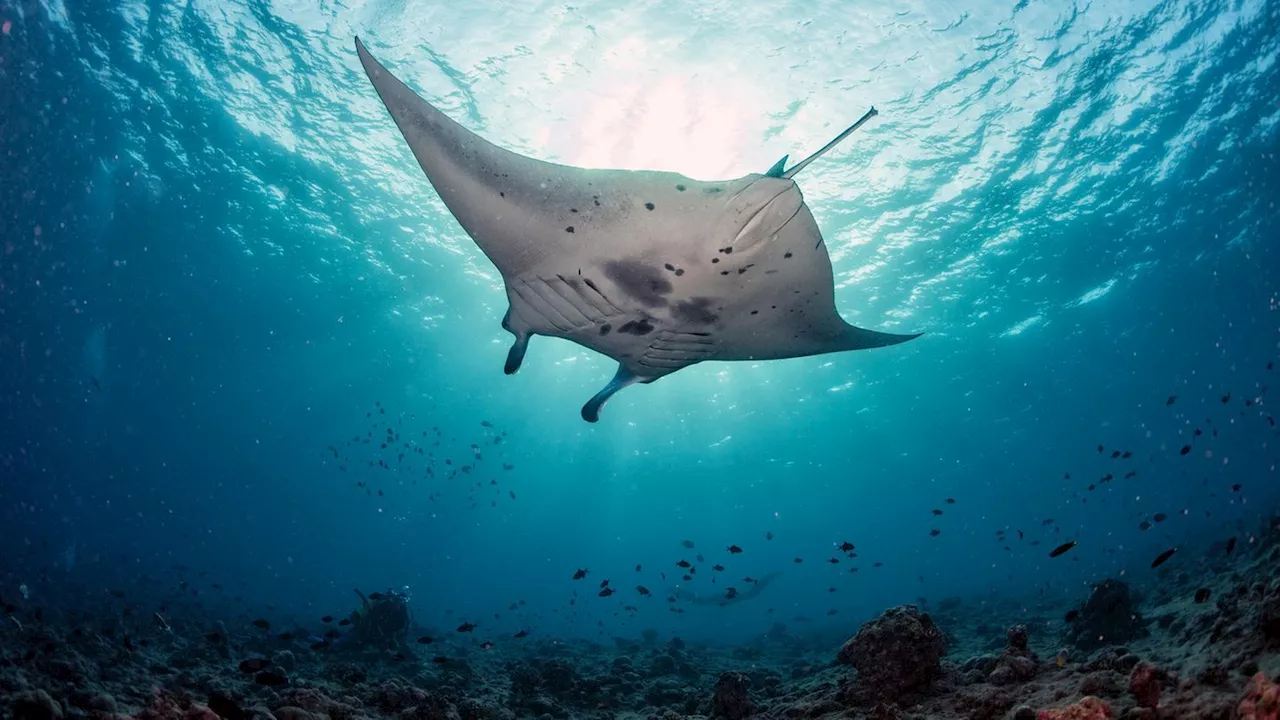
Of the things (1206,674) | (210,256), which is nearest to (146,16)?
(210,256)

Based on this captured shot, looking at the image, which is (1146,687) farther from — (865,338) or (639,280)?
(639,280)

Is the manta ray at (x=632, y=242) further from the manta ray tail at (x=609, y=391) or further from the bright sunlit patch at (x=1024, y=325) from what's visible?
the bright sunlit patch at (x=1024, y=325)

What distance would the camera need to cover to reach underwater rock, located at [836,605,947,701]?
4734 mm

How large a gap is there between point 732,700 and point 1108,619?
5588 millimetres

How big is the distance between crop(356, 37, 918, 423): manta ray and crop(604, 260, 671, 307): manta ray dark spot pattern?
0.04 feet

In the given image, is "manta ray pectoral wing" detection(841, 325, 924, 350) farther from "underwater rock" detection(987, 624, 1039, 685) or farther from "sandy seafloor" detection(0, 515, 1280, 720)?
"underwater rock" detection(987, 624, 1039, 685)

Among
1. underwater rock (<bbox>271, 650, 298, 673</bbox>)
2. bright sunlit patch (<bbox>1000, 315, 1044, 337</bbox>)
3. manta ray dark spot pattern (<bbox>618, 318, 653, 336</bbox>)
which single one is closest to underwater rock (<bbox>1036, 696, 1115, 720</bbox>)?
manta ray dark spot pattern (<bbox>618, 318, 653, 336</bbox>)

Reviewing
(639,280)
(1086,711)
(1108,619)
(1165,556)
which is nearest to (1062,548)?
(1165,556)

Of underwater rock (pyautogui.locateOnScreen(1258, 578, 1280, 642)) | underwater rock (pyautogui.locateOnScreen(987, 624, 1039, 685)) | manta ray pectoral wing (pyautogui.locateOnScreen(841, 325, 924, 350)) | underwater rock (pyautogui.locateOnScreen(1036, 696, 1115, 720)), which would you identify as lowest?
underwater rock (pyautogui.locateOnScreen(1036, 696, 1115, 720))

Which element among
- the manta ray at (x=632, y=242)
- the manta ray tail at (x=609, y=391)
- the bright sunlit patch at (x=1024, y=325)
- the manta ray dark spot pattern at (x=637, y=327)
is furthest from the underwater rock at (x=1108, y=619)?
the bright sunlit patch at (x=1024, y=325)

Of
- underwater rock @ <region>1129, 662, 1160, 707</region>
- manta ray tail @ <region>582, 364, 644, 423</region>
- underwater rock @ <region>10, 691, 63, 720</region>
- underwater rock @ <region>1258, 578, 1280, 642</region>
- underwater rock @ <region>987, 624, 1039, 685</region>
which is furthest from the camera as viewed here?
manta ray tail @ <region>582, 364, 644, 423</region>

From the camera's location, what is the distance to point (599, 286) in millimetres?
4551

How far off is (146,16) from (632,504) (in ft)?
178

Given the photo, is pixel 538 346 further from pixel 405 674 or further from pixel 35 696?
pixel 35 696
